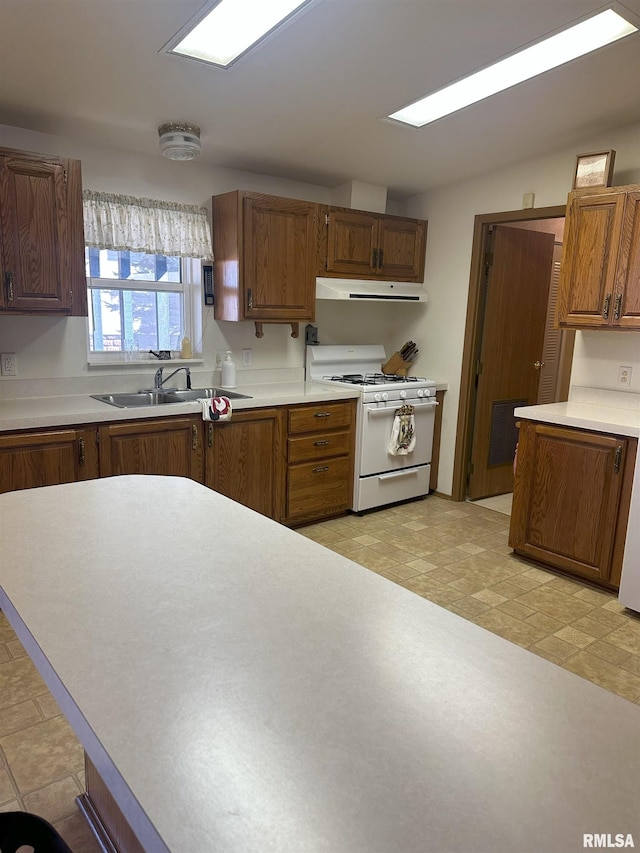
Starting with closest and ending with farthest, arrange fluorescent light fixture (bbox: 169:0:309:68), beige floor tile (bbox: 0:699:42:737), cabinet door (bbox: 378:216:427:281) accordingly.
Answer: beige floor tile (bbox: 0:699:42:737)
fluorescent light fixture (bbox: 169:0:309:68)
cabinet door (bbox: 378:216:427:281)

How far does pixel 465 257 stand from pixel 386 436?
1464 millimetres

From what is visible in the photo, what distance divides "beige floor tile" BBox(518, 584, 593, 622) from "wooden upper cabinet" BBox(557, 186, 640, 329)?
1.48 m

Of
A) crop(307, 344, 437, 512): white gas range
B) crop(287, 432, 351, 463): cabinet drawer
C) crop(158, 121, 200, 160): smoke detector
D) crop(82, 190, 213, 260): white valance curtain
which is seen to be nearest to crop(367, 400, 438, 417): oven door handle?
crop(307, 344, 437, 512): white gas range

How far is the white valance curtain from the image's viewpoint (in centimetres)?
330

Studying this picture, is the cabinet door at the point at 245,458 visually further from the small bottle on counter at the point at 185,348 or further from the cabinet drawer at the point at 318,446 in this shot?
the small bottle on counter at the point at 185,348

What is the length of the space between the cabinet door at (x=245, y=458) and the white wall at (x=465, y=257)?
1.59 metres

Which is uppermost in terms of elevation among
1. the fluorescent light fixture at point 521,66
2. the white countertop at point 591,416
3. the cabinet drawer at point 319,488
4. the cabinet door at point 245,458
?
the fluorescent light fixture at point 521,66

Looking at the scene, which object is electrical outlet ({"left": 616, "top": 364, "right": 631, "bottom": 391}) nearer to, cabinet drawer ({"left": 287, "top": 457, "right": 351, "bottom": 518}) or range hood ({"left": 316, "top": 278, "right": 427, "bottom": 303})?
range hood ({"left": 316, "top": 278, "right": 427, "bottom": 303})

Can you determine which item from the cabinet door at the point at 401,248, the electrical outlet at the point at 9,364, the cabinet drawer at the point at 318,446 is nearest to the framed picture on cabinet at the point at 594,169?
the cabinet door at the point at 401,248

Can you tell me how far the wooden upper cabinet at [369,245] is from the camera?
3.98 metres

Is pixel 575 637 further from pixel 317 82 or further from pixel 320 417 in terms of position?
pixel 317 82

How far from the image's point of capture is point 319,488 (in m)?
3.90

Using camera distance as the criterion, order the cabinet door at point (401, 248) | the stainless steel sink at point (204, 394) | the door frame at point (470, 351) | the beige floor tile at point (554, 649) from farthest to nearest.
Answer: the cabinet door at point (401, 248) < the door frame at point (470, 351) < the stainless steel sink at point (204, 394) < the beige floor tile at point (554, 649)

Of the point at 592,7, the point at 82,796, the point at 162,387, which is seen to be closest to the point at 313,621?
the point at 82,796
